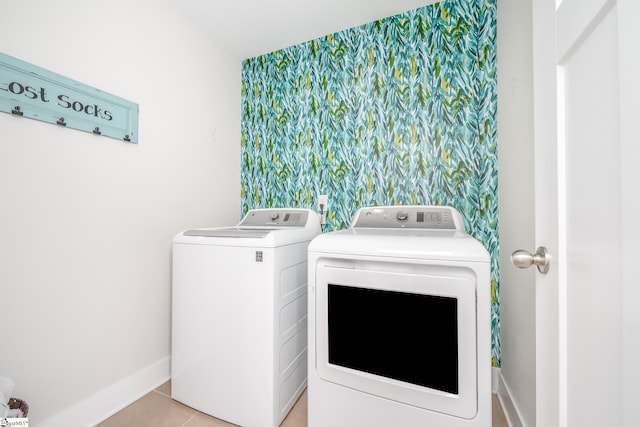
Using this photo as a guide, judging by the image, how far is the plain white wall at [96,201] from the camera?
1.15 m

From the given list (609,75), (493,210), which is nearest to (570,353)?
(609,75)

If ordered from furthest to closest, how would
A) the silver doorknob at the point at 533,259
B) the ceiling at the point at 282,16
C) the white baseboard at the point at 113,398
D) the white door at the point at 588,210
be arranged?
the ceiling at the point at 282,16 → the white baseboard at the point at 113,398 → the silver doorknob at the point at 533,259 → the white door at the point at 588,210

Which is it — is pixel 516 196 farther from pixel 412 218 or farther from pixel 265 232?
pixel 265 232

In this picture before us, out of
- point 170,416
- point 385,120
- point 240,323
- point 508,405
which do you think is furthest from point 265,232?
point 508,405

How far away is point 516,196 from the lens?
1.36 m

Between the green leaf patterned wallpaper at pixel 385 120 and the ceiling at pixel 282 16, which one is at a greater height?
the ceiling at pixel 282 16

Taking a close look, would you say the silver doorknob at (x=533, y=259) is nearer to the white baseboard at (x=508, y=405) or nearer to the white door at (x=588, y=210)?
the white door at (x=588, y=210)

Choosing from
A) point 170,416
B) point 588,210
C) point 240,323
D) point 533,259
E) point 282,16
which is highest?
point 282,16

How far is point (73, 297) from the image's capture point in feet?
4.32

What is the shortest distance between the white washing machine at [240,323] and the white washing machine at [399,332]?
8.0 inches

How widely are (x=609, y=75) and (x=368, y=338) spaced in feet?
3.63

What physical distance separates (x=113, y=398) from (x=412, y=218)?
1955 mm

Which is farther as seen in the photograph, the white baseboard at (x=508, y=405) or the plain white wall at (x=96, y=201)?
the white baseboard at (x=508, y=405)

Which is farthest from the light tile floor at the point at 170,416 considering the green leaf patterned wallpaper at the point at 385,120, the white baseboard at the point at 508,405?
the green leaf patterned wallpaper at the point at 385,120
